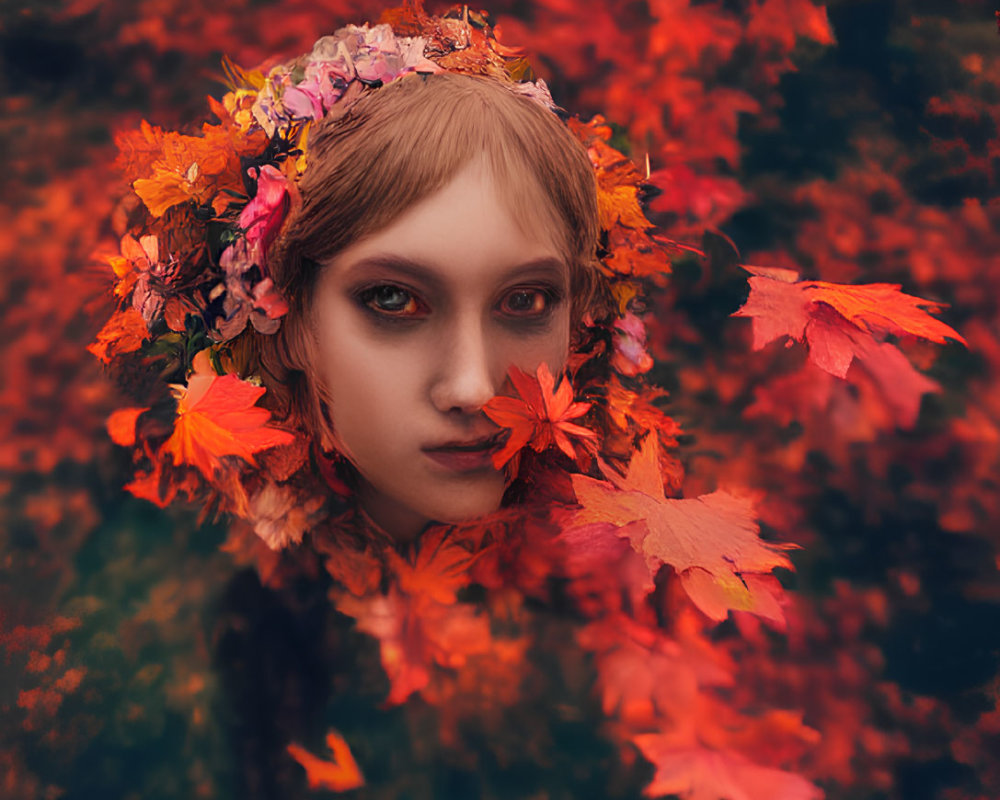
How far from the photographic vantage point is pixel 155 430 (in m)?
1.83

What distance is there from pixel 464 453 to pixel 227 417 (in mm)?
479

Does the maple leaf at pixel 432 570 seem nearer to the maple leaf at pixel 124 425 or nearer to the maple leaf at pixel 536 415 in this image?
the maple leaf at pixel 536 415

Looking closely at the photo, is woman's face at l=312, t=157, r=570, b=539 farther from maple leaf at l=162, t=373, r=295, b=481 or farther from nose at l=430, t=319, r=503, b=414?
maple leaf at l=162, t=373, r=295, b=481

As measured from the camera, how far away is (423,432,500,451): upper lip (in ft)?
4.72

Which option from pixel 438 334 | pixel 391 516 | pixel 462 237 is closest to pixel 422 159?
pixel 462 237

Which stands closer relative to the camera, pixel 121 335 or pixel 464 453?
pixel 464 453

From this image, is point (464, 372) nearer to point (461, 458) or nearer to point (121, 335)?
point (461, 458)

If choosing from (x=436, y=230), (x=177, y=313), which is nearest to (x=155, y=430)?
(x=177, y=313)

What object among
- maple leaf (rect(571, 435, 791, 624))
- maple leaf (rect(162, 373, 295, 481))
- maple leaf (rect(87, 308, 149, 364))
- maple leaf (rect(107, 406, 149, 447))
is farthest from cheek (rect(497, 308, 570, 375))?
maple leaf (rect(107, 406, 149, 447))

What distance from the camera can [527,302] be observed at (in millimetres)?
1495

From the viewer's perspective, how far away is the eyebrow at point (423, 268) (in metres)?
1.36

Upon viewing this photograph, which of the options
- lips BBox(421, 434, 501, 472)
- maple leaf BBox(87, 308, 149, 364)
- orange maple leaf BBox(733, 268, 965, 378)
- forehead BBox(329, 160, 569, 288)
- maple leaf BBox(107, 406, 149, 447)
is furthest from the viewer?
maple leaf BBox(107, 406, 149, 447)

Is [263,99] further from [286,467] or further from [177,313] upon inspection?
[286,467]

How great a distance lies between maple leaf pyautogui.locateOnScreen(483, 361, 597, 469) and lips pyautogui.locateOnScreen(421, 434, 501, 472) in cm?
3
